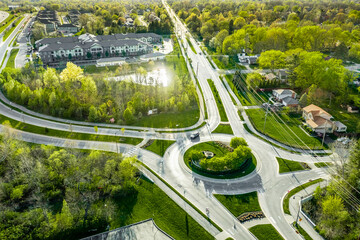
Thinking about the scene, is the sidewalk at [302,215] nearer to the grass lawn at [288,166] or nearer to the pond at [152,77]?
the grass lawn at [288,166]

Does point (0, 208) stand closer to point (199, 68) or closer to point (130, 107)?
point (130, 107)

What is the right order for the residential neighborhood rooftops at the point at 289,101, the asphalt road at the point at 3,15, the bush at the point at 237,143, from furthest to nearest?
the asphalt road at the point at 3,15, the residential neighborhood rooftops at the point at 289,101, the bush at the point at 237,143

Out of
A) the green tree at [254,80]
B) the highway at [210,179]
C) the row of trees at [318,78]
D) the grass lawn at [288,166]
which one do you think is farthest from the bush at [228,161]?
the green tree at [254,80]

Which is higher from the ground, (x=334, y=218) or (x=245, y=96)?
(x=334, y=218)

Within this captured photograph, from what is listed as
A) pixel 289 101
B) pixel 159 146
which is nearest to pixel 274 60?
pixel 289 101

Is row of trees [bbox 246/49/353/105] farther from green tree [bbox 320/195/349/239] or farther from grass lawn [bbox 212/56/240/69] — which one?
green tree [bbox 320/195/349/239]

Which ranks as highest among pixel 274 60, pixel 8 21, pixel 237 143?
pixel 274 60

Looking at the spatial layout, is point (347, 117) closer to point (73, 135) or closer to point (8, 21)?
point (73, 135)
